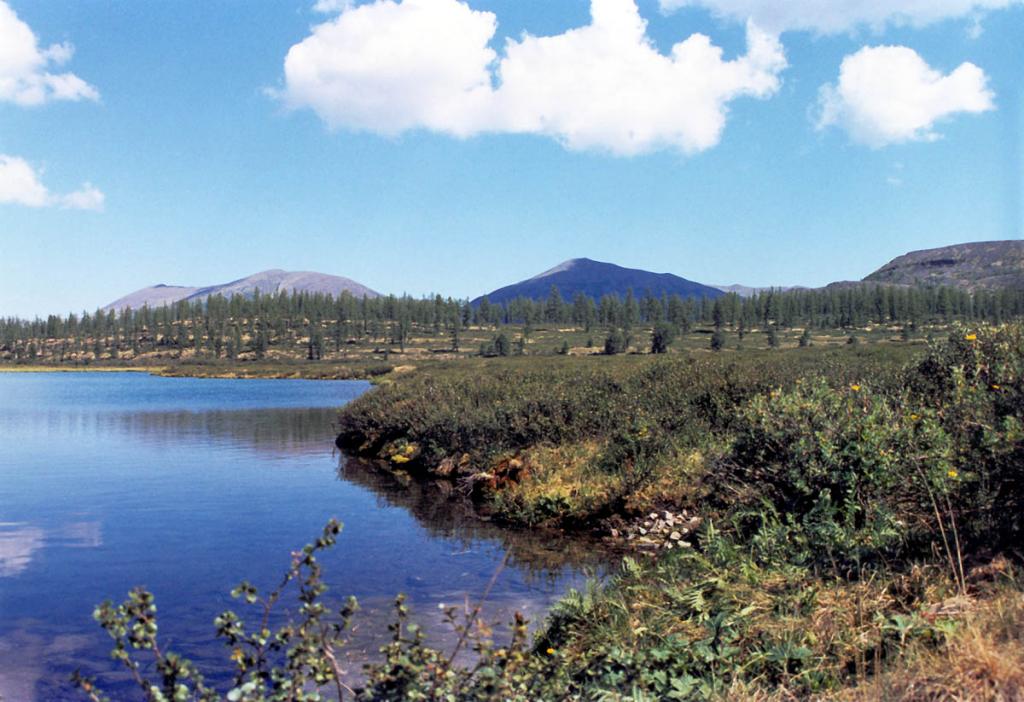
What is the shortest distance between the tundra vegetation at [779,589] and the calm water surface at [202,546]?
2.89ft

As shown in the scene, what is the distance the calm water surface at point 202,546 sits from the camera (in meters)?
9.44

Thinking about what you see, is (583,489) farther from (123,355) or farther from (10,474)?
(123,355)

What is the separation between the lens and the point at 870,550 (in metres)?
7.57

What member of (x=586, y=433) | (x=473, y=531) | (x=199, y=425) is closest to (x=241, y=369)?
(x=199, y=425)

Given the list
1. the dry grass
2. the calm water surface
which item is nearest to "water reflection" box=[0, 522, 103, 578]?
the calm water surface

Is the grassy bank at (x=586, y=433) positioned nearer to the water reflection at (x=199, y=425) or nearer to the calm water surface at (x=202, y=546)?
the calm water surface at (x=202, y=546)

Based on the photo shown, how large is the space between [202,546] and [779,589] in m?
10.1

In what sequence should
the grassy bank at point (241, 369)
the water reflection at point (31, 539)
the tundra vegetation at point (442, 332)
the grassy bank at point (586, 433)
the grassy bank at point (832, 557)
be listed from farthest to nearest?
the tundra vegetation at point (442, 332) → the grassy bank at point (241, 369) → the grassy bank at point (586, 433) → the water reflection at point (31, 539) → the grassy bank at point (832, 557)

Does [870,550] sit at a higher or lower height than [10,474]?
higher

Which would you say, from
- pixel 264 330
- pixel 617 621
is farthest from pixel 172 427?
pixel 264 330

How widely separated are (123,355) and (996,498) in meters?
176

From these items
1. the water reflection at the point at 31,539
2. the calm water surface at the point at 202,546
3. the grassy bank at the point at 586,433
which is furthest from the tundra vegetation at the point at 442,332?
the water reflection at the point at 31,539

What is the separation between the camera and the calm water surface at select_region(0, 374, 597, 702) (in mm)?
9438

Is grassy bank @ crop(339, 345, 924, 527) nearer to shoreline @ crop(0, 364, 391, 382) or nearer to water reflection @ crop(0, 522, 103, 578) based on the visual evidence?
water reflection @ crop(0, 522, 103, 578)
